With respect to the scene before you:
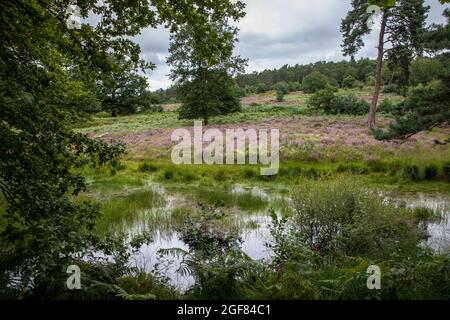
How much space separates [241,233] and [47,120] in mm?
5823

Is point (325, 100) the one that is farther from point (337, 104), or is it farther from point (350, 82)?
point (350, 82)

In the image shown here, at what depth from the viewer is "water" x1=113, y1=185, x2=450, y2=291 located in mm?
7285

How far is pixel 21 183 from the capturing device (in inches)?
189

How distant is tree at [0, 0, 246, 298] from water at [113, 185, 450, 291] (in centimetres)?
184

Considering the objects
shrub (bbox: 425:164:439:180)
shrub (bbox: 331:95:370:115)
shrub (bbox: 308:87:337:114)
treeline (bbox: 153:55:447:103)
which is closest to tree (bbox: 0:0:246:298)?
shrub (bbox: 425:164:439:180)

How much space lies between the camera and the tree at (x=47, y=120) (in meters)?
4.77

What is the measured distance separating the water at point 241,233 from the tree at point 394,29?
48.4ft

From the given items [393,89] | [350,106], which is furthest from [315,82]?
[350,106]

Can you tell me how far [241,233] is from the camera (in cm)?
952

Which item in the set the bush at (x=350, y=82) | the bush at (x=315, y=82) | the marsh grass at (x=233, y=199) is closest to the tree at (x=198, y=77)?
the marsh grass at (x=233, y=199)

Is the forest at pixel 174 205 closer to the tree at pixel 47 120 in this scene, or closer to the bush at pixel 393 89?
the tree at pixel 47 120

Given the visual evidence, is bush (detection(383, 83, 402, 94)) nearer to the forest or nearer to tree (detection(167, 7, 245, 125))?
tree (detection(167, 7, 245, 125))
